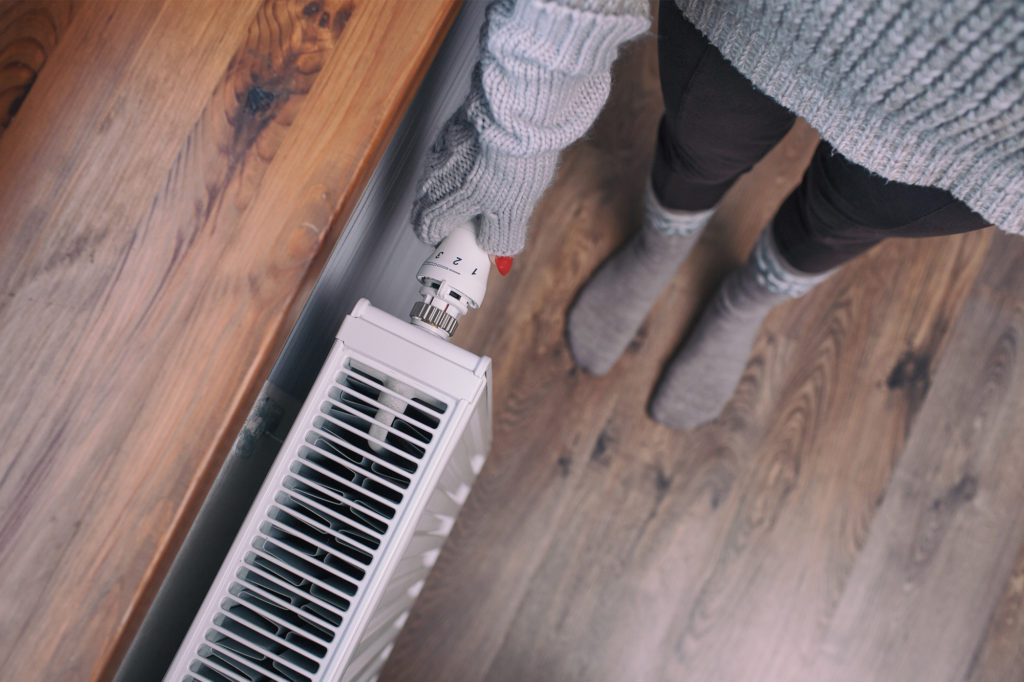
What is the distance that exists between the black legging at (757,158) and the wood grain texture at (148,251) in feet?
0.70

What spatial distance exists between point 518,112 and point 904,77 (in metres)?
0.24

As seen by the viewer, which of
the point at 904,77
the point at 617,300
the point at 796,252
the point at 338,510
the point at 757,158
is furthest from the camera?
the point at 617,300

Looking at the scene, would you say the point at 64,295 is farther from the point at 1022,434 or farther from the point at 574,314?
the point at 1022,434

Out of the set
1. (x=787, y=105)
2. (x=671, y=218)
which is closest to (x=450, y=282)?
(x=787, y=105)

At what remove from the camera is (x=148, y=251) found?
1.50 ft

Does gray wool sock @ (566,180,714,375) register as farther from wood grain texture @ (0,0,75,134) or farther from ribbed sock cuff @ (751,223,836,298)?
wood grain texture @ (0,0,75,134)

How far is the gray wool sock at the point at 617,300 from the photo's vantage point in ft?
3.09

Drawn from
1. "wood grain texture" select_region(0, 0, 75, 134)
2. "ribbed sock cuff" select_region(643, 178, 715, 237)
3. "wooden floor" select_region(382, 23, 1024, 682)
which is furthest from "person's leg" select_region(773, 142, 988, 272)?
"wood grain texture" select_region(0, 0, 75, 134)

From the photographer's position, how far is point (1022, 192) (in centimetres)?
42

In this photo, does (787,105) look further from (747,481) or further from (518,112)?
(747,481)

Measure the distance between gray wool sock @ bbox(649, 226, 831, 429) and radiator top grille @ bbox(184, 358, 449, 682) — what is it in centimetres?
60

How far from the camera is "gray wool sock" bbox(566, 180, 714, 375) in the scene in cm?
94

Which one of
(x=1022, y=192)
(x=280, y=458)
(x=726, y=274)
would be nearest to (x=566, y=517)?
(x=726, y=274)

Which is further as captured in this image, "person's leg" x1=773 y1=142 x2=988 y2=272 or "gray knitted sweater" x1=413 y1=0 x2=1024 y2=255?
"person's leg" x1=773 y1=142 x2=988 y2=272
